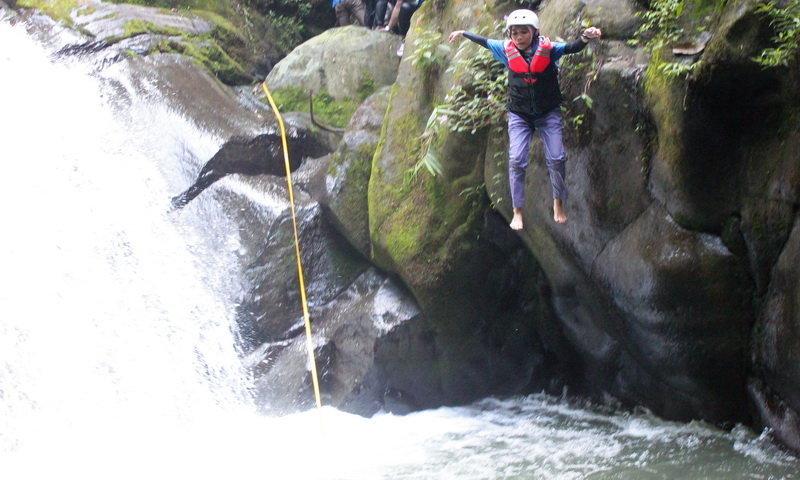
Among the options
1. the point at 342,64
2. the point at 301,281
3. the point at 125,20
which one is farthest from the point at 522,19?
the point at 125,20

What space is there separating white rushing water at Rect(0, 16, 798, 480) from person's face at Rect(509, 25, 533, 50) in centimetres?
313

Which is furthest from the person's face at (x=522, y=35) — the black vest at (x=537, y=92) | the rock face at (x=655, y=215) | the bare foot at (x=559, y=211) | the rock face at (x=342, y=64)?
the rock face at (x=342, y=64)

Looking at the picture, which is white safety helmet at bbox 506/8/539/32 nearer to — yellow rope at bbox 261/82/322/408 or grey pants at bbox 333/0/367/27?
yellow rope at bbox 261/82/322/408

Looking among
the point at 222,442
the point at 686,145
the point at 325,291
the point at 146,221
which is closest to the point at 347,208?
the point at 325,291

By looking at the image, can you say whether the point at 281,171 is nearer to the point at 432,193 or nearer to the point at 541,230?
the point at 432,193

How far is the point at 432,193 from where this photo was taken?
666cm

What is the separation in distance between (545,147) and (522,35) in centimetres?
84

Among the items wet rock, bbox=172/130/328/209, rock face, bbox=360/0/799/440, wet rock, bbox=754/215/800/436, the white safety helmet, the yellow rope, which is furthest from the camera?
wet rock, bbox=172/130/328/209

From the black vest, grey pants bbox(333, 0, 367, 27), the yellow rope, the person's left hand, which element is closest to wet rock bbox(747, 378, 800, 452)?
the black vest

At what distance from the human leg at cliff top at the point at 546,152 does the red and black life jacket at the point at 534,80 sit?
84 mm

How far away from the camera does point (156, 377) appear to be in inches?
256

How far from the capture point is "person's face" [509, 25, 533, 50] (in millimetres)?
5133

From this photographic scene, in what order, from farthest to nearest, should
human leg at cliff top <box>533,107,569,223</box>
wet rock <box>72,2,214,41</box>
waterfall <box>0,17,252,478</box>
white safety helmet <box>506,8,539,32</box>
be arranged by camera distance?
1. wet rock <box>72,2,214,41</box>
2. waterfall <box>0,17,252,478</box>
3. human leg at cliff top <box>533,107,569,223</box>
4. white safety helmet <box>506,8,539,32</box>

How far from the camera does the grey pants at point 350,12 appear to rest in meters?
11.1
